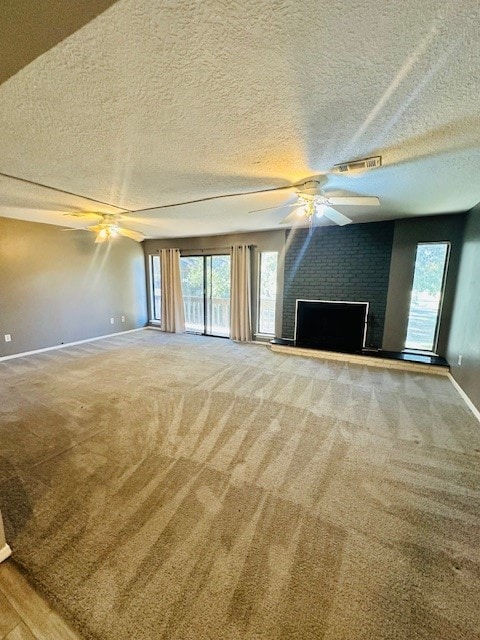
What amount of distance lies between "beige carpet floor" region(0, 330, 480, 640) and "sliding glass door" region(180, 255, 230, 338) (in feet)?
10.2

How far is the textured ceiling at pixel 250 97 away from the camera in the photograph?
3.09 feet

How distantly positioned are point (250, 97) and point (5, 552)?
2625mm

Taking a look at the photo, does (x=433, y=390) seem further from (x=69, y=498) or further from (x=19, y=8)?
(x=19, y=8)

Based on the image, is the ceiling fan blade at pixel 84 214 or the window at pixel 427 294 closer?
the ceiling fan blade at pixel 84 214

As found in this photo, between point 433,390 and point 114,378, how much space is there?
13.8 ft

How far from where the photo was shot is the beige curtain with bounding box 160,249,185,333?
6.31 meters

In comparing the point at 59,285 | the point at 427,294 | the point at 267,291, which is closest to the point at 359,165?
the point at 427,294

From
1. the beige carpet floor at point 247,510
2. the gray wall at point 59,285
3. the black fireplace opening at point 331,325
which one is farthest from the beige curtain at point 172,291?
the beige carpet floor at point 247,510

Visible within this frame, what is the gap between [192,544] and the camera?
1.40 meters

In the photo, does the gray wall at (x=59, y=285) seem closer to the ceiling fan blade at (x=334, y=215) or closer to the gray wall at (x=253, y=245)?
the gray wall at (x=253, y=245)

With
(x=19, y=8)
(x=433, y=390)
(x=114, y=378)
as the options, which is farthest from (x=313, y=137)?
(x=114, y=378)

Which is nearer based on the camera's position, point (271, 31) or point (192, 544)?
point (271, 31)

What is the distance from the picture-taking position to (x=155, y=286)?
23.4 ft

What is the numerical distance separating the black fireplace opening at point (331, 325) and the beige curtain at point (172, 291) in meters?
2.88
